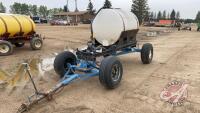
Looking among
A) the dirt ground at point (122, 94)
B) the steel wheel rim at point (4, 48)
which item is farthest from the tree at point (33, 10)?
the dirt ground at point (122, 94)

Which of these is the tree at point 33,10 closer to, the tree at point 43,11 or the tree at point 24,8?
the tree at point 43,11

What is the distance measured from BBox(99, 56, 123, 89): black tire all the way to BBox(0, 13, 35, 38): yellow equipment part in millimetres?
7035

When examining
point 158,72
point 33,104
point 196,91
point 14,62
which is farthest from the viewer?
point 14,62

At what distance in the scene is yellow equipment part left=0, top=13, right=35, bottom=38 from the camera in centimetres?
1081

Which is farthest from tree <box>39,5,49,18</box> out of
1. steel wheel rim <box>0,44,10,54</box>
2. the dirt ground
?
A: the dirt ground

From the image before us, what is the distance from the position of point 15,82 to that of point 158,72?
178 inches

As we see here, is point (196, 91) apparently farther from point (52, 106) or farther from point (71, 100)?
point (52, 106)

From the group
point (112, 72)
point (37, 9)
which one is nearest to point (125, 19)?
point (112, 72)

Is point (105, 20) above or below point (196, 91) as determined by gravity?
above

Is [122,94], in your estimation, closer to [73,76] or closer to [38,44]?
[73,76]

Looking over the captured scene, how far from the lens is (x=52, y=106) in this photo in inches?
193

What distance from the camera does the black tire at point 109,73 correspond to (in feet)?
18.1

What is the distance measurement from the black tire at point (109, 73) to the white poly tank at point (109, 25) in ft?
6.34

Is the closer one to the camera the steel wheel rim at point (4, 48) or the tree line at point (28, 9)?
the steel wheel rim at point (4, 48)
